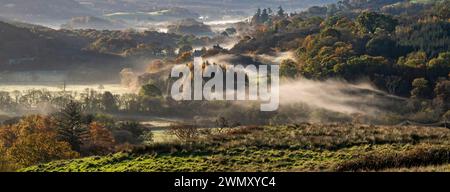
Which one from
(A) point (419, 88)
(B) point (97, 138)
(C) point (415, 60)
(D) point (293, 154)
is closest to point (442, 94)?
(A) point (419, 88)

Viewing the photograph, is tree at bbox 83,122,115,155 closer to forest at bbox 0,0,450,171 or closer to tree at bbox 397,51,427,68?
forest at bbox 0,0,450,171

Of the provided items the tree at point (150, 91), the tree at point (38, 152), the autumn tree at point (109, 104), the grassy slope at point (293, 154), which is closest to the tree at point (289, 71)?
the tree at point (150, 91)

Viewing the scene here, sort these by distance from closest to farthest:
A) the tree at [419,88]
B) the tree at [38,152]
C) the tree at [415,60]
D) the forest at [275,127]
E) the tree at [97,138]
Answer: the forest at [275,127] → the tree at [38,152] → the tree at [97,138] → the tree at [419,88] → the tree at [415,60]

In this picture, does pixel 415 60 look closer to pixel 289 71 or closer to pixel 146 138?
pixel 289 71

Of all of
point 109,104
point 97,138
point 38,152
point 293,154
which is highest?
point 293,154

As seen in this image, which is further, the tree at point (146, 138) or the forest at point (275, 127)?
the tree at point (146, 138)

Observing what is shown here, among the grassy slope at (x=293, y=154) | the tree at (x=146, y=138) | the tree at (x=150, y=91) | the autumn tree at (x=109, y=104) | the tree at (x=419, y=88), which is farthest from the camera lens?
the tree at (x=150, y=91)

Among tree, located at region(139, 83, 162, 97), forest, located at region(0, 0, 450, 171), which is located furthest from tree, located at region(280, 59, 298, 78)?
tree, located at region(139, 83, 162, 97)

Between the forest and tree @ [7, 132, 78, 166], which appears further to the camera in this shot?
tree @ [7, 132, 78, 166]

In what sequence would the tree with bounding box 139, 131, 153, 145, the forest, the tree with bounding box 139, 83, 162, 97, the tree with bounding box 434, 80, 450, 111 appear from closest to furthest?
the forest → the tree with bounding box 139, 131, 153, 145 → the tree with bounding box 434, 80, 450, 111 → the tree with bounding box 139, 83, 162, 97

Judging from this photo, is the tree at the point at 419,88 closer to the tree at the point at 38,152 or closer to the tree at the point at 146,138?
the tree at the point at 146,138
